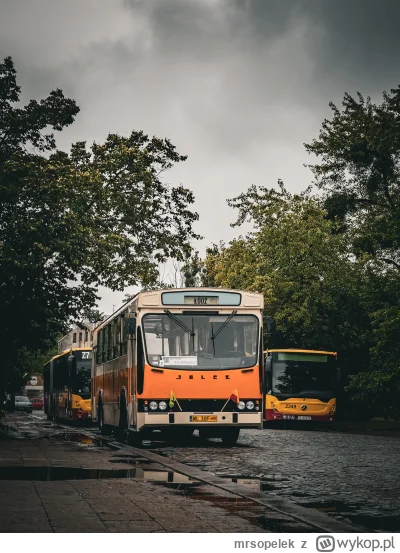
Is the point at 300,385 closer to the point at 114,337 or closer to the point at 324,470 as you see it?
the point at 114,337

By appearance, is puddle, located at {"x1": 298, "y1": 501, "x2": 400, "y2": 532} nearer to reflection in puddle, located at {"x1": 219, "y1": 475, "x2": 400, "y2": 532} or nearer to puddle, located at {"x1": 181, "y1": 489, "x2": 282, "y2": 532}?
reflection in puddle, located at {"x1": 219, "y1": 475, "x2": 400, "y2": 532}

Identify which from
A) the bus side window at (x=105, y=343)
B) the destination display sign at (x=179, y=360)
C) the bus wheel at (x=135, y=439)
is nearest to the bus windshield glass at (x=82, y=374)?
the bus side window at (x=105, y=343)

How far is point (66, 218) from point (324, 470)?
53.8ft

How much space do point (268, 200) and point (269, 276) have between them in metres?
6.77

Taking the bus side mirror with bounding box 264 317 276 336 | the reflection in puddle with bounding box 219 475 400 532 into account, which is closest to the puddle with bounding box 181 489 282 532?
the reflection in puddle with bounding box 219 475 400 532

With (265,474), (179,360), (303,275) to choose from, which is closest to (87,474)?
(265,474)

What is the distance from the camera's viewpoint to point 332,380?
1433 inches

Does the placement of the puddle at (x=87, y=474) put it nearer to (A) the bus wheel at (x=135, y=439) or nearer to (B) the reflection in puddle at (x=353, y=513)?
(B) the reflection in puddle at (x=353, y=513)

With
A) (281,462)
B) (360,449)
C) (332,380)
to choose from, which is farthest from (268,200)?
(281,462)

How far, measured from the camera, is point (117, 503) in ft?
31.4

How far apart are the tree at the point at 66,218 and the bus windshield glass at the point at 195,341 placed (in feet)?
10.2

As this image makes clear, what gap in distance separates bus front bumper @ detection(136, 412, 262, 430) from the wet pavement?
0.53 m

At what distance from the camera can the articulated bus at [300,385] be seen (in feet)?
117
